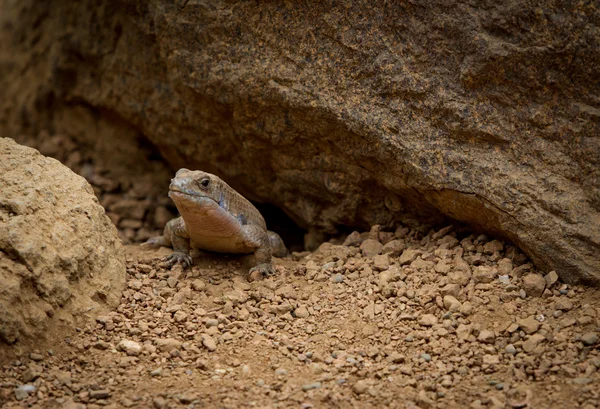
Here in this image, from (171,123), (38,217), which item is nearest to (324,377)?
(38,217)

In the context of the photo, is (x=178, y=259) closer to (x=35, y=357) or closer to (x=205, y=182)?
(x=205, y=182)

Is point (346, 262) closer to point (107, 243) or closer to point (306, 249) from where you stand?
point (306, 249)

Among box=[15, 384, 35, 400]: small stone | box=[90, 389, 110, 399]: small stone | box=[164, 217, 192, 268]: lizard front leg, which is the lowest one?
box=[15, 384, 35, 400]: small stone

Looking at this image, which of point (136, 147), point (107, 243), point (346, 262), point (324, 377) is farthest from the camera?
point (136, 147)

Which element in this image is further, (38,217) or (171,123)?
(171,123)

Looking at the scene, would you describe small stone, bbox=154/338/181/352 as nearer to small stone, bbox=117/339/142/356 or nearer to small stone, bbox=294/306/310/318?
small stone, bbox=117/339/142/356

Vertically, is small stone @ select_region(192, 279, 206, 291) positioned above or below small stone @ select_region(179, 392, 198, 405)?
above

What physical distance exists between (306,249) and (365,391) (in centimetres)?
267

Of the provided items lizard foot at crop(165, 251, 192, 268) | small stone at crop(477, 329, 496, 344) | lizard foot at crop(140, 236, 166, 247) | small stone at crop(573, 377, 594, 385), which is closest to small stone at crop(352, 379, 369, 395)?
small stone at crop(477, 329, 496, 344)

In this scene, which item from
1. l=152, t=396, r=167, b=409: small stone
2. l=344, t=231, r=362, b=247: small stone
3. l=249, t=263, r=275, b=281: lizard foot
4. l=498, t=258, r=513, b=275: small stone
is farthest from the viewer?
l=344, t=231, r=362, b=247: small stone

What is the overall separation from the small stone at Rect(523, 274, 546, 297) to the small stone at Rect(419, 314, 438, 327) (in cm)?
68

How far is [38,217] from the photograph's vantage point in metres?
4.26

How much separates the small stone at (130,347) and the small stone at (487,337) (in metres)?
2.12

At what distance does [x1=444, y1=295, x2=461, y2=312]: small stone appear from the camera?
4.35m
